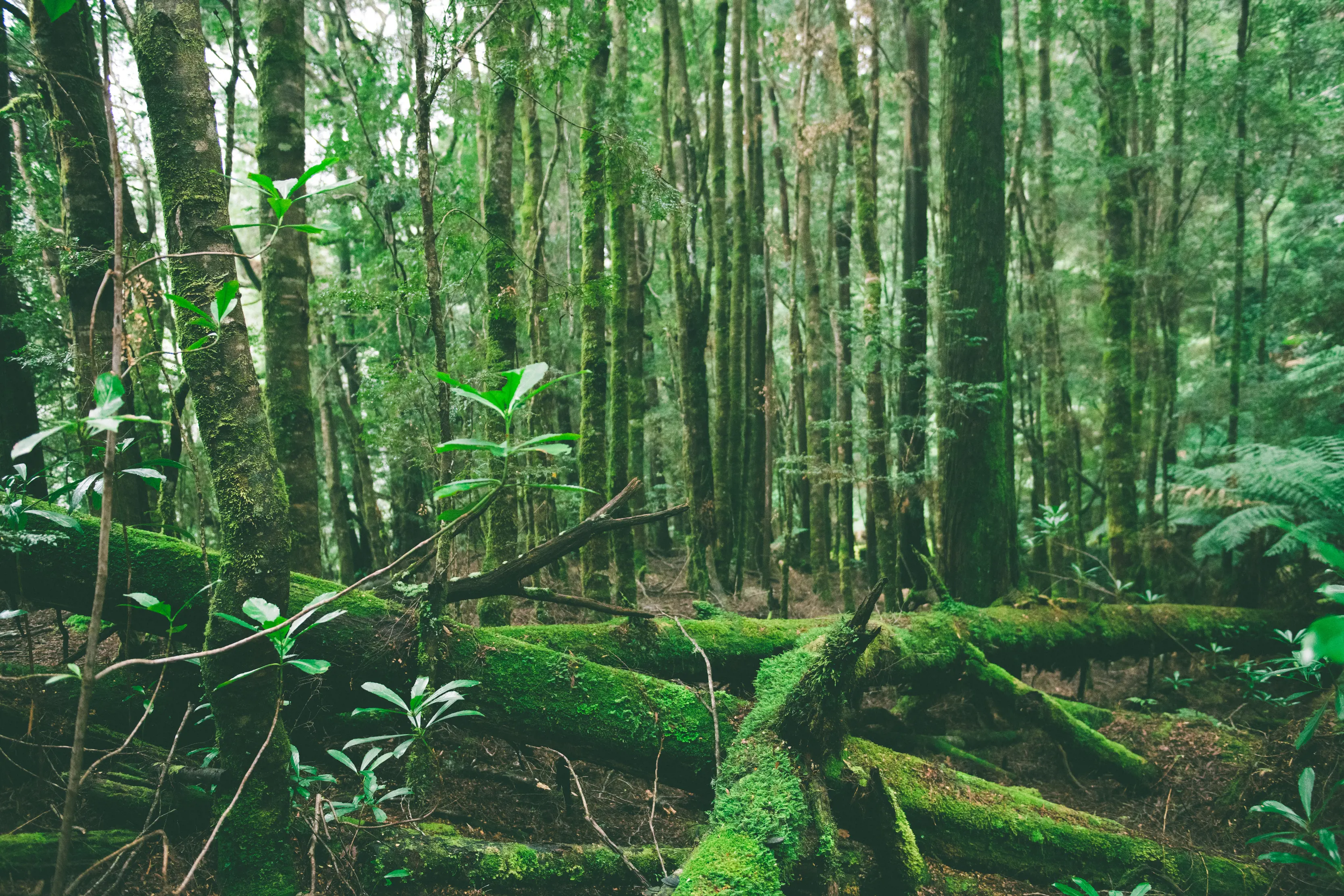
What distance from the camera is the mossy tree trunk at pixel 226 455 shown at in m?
2.18

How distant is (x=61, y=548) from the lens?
3.04 metres

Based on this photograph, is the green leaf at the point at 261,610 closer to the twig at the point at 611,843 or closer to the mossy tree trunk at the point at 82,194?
the twig at the point at 611,843

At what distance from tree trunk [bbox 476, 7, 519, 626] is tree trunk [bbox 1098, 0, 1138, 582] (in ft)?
26.4

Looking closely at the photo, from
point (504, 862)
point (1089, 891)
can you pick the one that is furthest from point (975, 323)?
point (504, 862)

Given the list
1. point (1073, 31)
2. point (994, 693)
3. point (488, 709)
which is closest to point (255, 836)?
point (488, 709)

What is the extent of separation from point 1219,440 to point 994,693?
459 inches

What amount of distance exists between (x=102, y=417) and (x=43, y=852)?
6.20ft

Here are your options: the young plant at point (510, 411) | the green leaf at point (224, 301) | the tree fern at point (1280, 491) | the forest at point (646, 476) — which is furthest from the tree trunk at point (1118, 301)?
the green leaf at point (224, 301)

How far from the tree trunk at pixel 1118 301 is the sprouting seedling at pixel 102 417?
1034 cm

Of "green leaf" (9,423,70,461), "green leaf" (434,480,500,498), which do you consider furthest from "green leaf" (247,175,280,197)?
"green leaf" (434,480,500,498)

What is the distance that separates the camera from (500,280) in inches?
250

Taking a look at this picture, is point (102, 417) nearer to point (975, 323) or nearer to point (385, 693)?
point (385, 693)

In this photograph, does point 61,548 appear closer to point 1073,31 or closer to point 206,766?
point 206,766

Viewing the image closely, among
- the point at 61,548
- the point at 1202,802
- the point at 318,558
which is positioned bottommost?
the point at 1202,802
